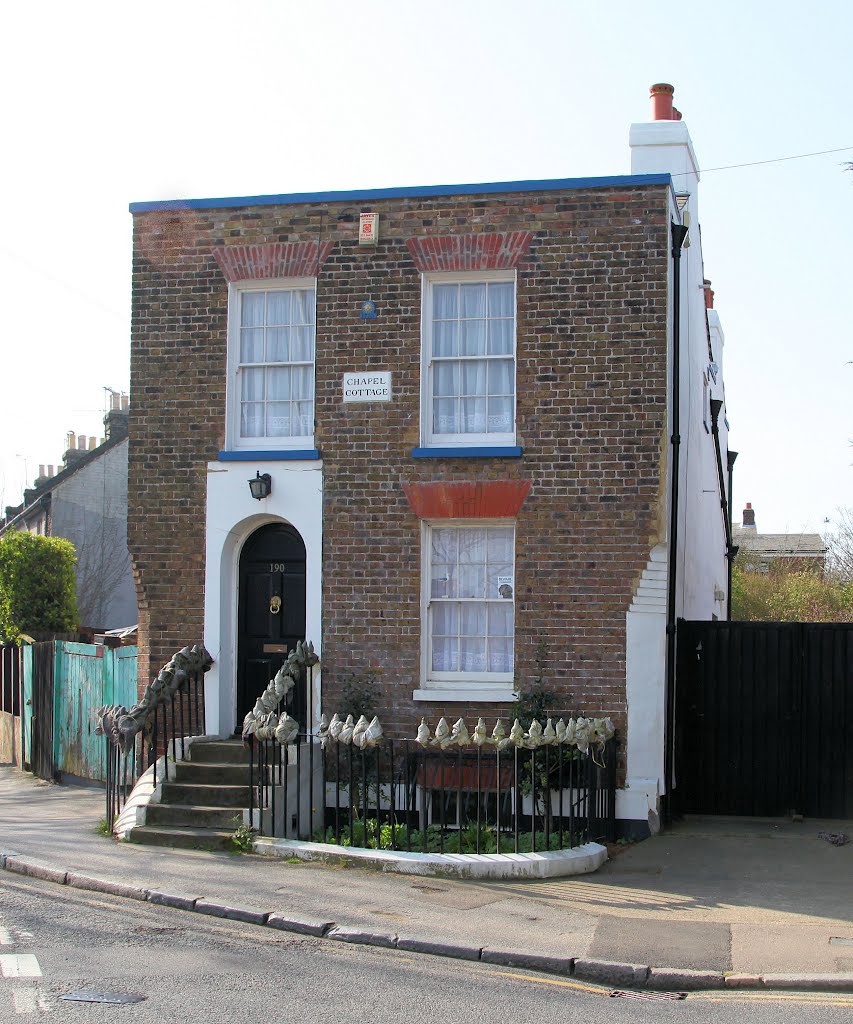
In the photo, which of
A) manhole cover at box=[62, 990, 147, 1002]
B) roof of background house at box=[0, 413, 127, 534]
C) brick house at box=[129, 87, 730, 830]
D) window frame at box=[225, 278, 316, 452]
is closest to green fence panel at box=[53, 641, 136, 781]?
brick house at box=[129, 87, 730, 830]

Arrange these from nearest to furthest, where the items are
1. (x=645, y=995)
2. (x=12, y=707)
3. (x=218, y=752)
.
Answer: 1. (x=645, y=995)
2. (x=218, y=752)
3. (x=12, y=707)

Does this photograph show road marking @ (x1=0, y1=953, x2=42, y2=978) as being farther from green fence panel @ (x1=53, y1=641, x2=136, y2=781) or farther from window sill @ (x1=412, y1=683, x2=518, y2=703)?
green fence panel @ (x1=53, y1=641, x2=136, y2=781)

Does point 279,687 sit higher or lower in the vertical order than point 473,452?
lower

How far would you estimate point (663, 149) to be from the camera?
48.8 ft

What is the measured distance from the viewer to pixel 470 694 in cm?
1251

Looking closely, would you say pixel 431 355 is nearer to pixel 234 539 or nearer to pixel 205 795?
pixel 234 539

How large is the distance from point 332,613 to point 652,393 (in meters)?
4.00

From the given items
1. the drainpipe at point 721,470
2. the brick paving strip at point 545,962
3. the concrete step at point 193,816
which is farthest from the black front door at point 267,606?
the drainpipe at point 721,470

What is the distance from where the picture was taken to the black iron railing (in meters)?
12.2

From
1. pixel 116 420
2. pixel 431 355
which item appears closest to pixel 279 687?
pixel 431 355

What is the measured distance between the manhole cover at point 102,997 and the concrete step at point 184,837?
4283mm

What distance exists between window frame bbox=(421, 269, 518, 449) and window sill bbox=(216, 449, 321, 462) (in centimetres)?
122

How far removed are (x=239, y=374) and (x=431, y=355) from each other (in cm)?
215

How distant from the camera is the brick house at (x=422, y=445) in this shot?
12383 mm
